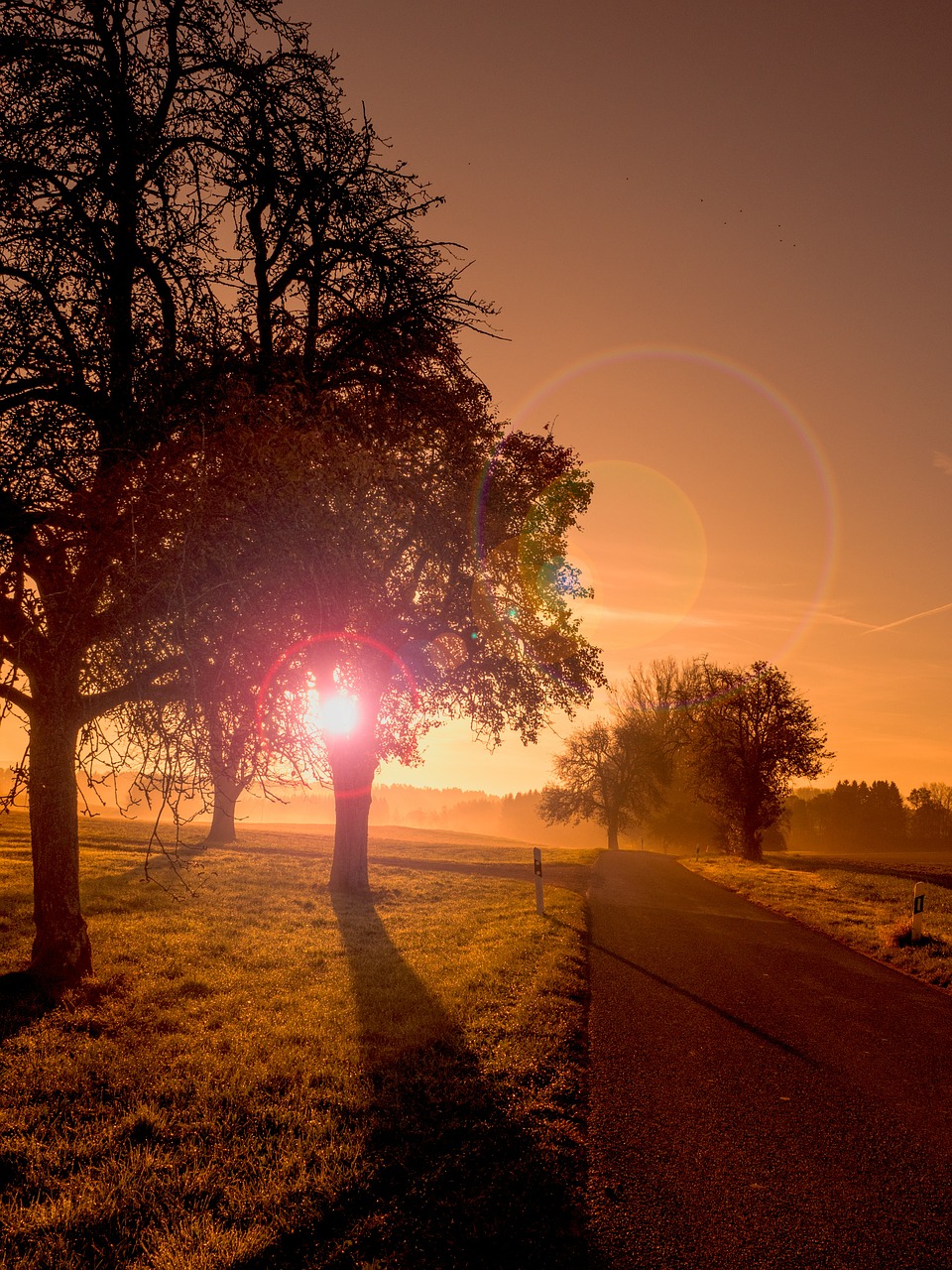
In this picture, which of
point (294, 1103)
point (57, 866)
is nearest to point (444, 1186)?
point (294, 1103)

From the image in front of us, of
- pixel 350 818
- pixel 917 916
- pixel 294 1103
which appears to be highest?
pixel 350 818

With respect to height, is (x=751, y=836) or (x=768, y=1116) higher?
(x=768, y=1116)

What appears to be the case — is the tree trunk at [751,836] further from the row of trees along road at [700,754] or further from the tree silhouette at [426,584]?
the tree silhouette at [426,584]

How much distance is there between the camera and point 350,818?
15.9 m

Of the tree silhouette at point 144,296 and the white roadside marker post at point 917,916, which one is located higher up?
the tree silhouette at point 144,296

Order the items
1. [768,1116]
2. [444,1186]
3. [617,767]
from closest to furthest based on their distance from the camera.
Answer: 1. [444,1186]
2. [768,1116]
3. [617,767]

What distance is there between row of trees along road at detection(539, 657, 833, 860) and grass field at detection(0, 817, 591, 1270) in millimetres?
28880

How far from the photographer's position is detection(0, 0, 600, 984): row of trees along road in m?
5.18

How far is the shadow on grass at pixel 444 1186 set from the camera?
3355 mm

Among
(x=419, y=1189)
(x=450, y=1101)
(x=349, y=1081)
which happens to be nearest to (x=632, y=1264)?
(x=419, y=1189)

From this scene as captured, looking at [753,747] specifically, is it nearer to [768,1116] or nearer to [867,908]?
[867,908]

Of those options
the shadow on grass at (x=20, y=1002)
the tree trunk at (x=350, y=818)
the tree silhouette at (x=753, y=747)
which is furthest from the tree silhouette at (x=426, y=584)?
the tree silhouette at (x=753, y=747)

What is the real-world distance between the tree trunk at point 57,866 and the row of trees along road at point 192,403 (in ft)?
0.35

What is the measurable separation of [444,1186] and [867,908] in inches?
583
